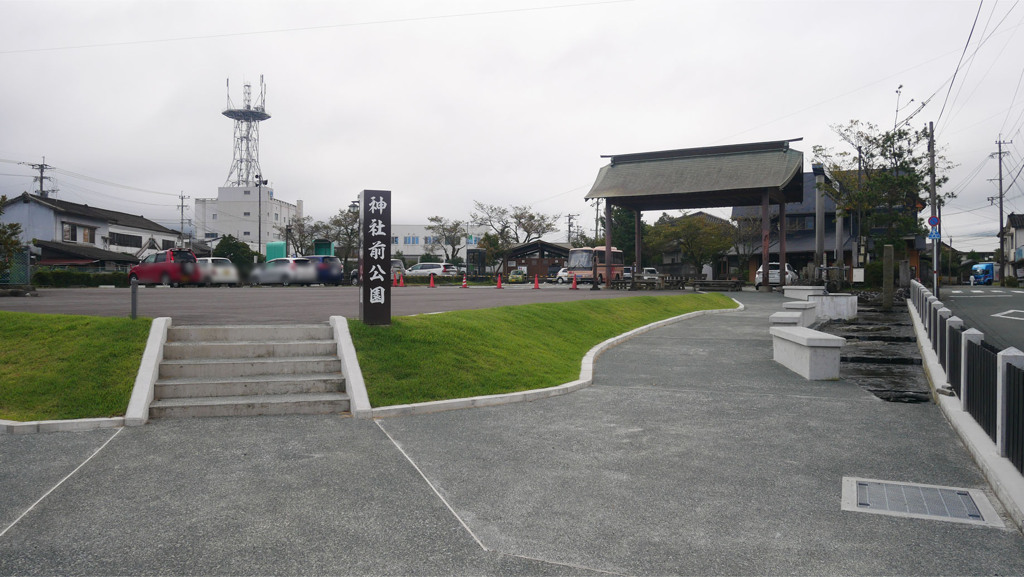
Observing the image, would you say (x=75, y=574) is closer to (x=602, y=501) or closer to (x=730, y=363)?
(x=602, y=501)

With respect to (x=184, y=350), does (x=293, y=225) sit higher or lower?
higher

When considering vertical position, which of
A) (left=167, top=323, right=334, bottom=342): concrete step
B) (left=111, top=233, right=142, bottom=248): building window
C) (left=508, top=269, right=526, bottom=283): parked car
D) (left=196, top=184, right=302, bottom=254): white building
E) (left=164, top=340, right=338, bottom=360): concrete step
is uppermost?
(left=196, top=184, right=302, bottom=254): white building

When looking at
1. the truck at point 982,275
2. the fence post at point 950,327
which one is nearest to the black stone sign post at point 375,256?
the fence post at point 950,327

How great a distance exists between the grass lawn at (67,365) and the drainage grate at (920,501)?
7.28m

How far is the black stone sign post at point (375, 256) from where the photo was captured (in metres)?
9.50

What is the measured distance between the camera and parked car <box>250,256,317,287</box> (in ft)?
100

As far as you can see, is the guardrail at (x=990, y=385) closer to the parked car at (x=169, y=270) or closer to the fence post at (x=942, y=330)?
the fence post at (x=942, y=330)

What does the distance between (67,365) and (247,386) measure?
2.31 meters

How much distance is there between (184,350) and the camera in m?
8.12

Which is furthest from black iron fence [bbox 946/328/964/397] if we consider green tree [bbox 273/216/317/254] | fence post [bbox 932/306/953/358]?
green tree [bbox 273/216/317/254]

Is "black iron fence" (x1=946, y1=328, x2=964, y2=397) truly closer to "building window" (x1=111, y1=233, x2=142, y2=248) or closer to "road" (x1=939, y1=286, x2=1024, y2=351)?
"road" (x1=939, y1=286, x2=1024, y2=351)

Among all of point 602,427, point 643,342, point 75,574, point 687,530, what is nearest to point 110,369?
point 75,574

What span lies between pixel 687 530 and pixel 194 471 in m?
4.03

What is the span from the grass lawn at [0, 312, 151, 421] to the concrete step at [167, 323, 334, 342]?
1.47 ft
